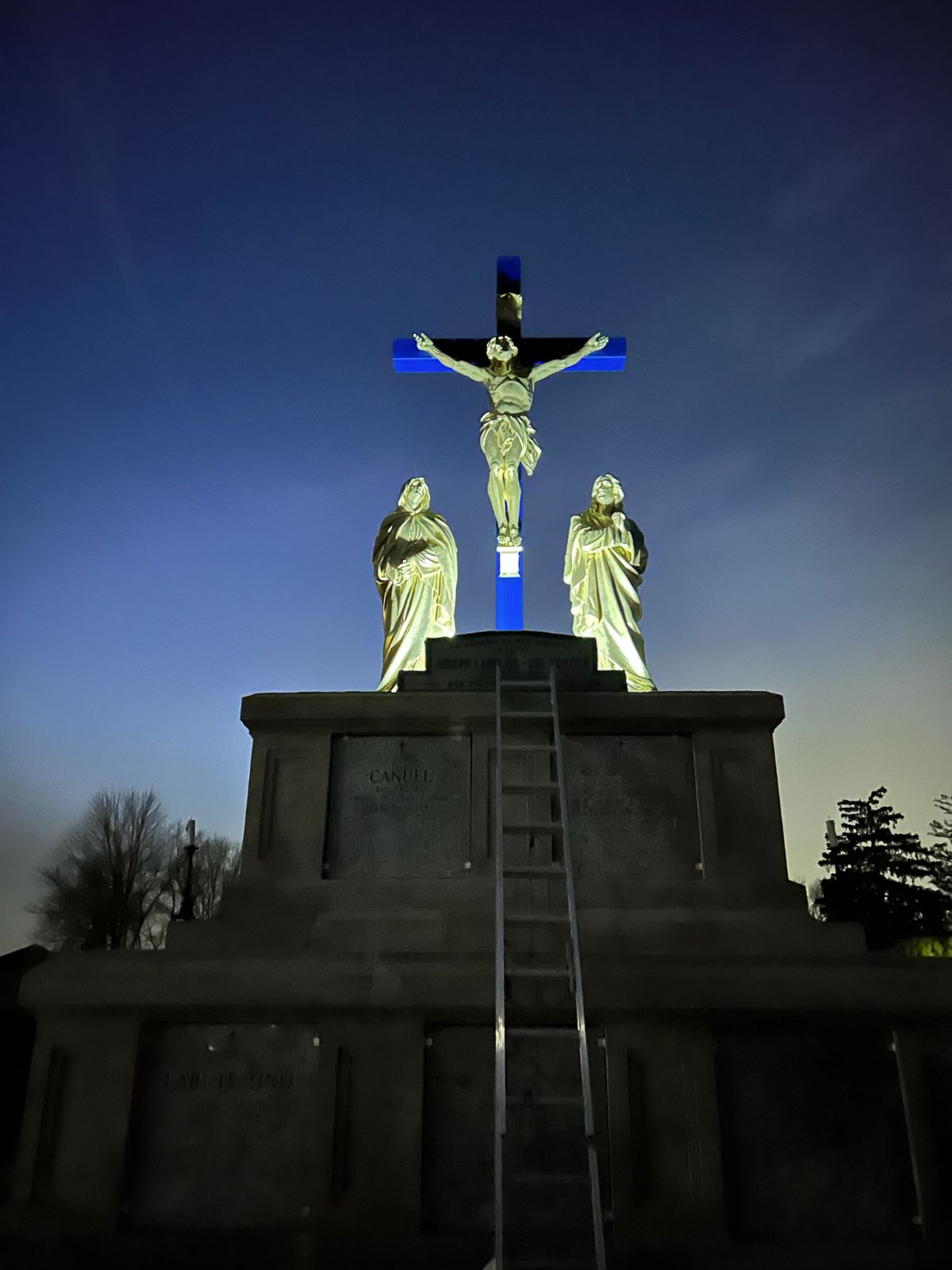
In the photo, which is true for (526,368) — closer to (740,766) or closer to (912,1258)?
(740,766)

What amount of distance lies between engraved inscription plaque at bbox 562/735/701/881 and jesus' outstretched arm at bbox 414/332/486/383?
528 cm

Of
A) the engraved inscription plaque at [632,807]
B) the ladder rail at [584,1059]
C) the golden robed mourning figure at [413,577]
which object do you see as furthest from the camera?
the golden robed mourning figure at [413,577]

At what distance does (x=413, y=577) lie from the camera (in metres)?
9.46

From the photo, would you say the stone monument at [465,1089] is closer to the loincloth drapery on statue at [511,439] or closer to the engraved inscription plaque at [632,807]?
the engraved inscription plaque at [632,807]

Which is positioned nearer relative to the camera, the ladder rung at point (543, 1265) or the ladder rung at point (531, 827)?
the ladder rung at point (543, 1265)

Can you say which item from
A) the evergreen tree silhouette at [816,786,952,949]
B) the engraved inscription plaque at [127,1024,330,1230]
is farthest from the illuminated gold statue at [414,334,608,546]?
the evergreen tree silhouette at [816,786,952,949]

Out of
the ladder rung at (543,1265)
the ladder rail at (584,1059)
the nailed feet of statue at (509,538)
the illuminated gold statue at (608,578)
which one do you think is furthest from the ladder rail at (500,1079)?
the nailed feet of statue at (509,538)

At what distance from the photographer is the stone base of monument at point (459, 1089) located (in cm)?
571

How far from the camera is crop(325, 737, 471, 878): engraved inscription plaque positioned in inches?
288

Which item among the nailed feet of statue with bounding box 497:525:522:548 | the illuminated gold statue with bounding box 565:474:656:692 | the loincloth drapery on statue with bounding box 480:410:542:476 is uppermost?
the loincloth drapery on statue with bounding box 480:410:542:476

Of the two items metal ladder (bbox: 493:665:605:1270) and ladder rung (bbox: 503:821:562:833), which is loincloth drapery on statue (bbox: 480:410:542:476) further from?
ladder rung (bbox: 503:821:562:833)

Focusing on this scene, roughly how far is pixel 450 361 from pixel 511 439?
63.6 inches

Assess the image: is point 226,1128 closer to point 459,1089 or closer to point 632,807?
point 459,1089

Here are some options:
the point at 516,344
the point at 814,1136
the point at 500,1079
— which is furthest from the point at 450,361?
the point at 500,1079
